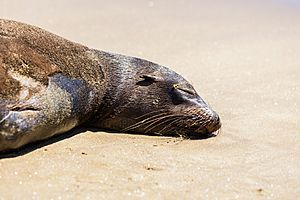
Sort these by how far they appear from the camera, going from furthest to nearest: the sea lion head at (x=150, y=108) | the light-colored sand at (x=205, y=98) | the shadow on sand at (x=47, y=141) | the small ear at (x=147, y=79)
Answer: the small ear at (x=147, y=79), the sea lion head at (x=150, y=108), the shadow on sand at (x=47, y=141), the light-colored sand at (x=205, y=98)

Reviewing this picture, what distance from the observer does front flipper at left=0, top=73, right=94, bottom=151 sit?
4296 mm

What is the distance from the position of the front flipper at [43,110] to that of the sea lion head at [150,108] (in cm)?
25

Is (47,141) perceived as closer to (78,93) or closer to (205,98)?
(78,93)

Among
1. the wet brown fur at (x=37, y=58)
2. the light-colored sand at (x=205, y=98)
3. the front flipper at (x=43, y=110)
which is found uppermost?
the wet brown fur at (x=37, y=58)

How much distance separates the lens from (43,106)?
178 inches

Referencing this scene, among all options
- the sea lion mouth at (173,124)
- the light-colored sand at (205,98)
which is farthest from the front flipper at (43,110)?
the sea lion mouth at (173,124)

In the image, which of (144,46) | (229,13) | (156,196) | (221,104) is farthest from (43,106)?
(229,13)

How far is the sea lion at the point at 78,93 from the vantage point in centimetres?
441

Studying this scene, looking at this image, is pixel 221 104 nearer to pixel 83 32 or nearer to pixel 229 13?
pixel 83 32

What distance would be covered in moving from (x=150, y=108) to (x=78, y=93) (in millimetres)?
667

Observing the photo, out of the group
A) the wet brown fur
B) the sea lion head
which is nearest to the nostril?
the sea lion head

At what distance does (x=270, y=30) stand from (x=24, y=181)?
22.3 ft

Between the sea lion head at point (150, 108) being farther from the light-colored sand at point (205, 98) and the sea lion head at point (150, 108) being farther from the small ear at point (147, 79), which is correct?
the light-colored sand at point (205, 98)

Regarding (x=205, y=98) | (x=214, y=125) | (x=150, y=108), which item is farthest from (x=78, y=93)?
(x=205, y=98)
